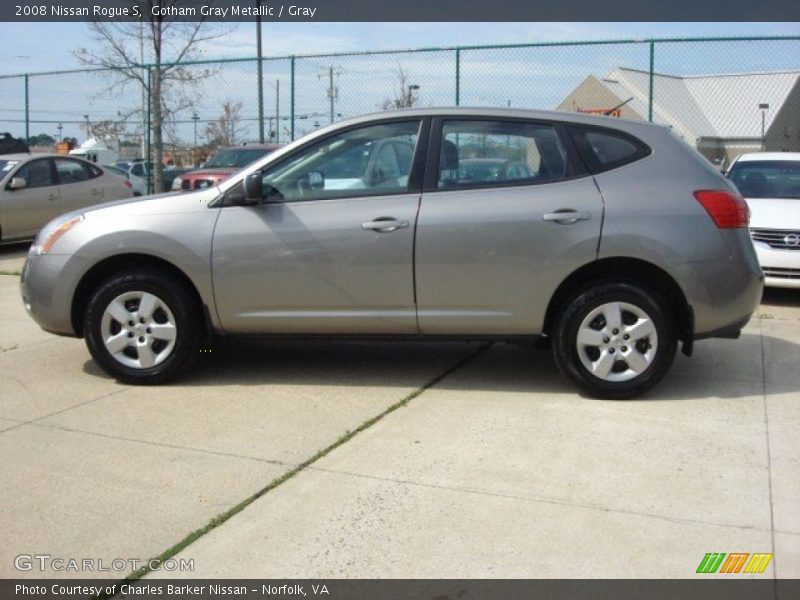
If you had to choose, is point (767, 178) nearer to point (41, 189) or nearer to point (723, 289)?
point (723, 289)

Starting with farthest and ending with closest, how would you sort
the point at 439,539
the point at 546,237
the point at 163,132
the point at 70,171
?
the point at 163,132
the point at 70,171
the point at 546,237
the point at 439,539

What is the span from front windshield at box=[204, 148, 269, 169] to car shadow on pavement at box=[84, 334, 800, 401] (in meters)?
9.25

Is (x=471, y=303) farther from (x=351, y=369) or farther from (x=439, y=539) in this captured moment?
(x=439, y=539)

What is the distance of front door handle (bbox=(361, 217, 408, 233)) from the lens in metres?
5.34

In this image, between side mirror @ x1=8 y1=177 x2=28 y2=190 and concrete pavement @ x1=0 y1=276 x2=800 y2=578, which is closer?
concrete pavement @ x1=0 y1=276 x2=800 y2=578

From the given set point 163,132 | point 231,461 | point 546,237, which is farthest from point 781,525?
point 163,132

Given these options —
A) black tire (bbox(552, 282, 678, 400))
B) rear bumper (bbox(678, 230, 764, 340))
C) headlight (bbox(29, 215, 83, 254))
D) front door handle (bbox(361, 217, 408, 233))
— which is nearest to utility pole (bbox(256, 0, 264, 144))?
headlight (bbox(29, 215, 83, 254))

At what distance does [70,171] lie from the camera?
1389 cm

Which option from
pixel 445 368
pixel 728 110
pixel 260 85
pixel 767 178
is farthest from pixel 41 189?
pixel 728 110

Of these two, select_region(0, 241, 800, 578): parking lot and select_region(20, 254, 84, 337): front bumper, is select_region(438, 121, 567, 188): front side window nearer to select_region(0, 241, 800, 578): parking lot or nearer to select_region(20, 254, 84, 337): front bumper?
select_region(0, 241, 800, 578): parking lot

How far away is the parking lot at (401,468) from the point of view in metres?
3.49

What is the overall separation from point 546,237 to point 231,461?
2264 millimetres

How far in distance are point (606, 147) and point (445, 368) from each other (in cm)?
188

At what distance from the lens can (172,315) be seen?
5578 millimetres
